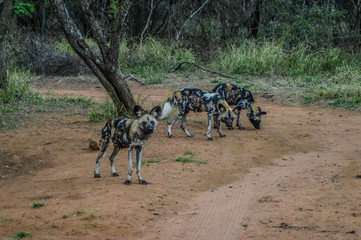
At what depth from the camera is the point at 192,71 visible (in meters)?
17.6

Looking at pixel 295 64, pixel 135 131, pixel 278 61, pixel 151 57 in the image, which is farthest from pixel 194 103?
pixel 151 57

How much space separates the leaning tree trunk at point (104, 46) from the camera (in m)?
10.7

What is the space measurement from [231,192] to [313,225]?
152cm

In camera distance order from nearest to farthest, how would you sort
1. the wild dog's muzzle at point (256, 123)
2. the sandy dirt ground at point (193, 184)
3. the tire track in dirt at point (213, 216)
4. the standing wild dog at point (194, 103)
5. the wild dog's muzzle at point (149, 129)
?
1. the tire track in dirt at point (213, 216)
2. the sandy dirt ground at point (193, 184)
3. the wild dog's muzzle at point (149, 129)
4. the standing wild dog at point (194, 103)
5. the wild dog's muzzle at point (256, 123)

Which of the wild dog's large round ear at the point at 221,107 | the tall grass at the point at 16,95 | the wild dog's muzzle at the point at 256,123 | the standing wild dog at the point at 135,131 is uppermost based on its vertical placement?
the standing wild dog at the point at 135,131

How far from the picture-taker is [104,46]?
35.4 feet

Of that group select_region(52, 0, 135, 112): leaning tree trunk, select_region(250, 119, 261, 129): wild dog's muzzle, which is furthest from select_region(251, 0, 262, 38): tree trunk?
select_region(52, 0, 135, 112): leaning tree trunk

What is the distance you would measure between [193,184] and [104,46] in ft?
14.9

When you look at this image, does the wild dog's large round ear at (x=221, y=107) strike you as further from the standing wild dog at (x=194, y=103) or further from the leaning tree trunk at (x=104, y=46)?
the leaning tree trunk at (x=104, y=46)

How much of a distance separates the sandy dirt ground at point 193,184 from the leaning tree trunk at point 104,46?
2.69 ft

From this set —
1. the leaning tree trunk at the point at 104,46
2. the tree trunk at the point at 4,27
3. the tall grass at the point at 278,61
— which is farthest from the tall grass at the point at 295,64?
the tree trunk at the point at 4,27

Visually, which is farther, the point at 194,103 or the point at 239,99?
the point at 239,99

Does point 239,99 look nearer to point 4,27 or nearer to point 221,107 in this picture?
point 221,107

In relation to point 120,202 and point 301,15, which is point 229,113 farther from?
point 301,15
